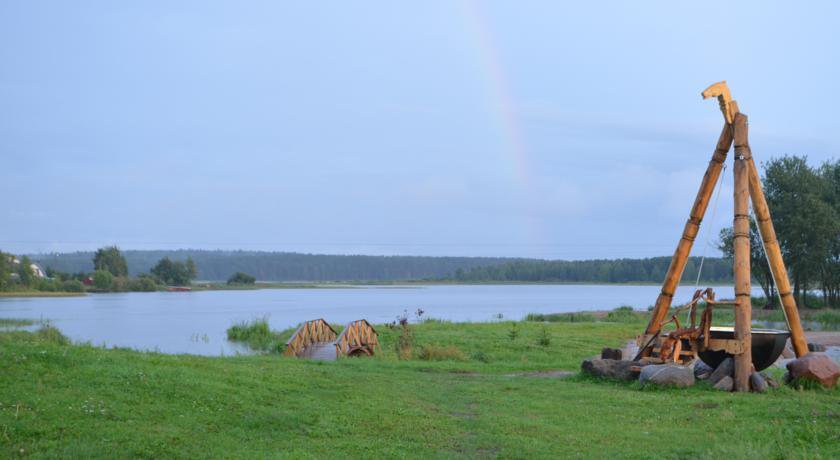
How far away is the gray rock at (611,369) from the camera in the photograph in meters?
15.1

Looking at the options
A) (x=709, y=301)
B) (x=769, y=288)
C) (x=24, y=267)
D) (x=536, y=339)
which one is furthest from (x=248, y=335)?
(x=24, y=267)

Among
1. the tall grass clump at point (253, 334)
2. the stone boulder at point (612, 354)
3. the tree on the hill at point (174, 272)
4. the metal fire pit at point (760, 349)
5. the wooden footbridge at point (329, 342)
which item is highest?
the tree on the hill at point (174, 272)

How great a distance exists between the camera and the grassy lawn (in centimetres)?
860

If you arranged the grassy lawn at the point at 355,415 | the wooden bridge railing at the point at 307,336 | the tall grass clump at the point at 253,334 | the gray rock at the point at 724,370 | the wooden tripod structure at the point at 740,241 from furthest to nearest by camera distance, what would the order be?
the tall grass clump at the point at 253,334, the wooden bridge railing at the point at 307,336, the wooden tripod structure at the point at 740,241, the gray rock at the point at 724,370, the grassy lawn at the point at 355,415

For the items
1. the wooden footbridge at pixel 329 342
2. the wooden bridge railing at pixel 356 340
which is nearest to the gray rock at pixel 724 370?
the wooden footbridge at pixel 329 342

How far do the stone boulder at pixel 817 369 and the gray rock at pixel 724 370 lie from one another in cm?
111

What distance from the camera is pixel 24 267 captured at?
81.7 meters

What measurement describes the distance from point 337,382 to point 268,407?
124 inches

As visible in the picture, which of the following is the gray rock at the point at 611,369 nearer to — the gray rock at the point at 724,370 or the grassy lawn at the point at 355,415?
the grassy lawn at the point at 355,415

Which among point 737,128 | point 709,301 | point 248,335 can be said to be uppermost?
point 737,128

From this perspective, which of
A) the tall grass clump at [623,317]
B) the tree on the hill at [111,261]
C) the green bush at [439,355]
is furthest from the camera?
the tree on the hill at [111,261]

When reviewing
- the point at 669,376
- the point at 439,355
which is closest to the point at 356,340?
the point at 439,355

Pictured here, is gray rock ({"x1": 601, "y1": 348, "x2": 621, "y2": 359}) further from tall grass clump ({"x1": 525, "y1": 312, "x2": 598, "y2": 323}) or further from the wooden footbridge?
tall grass clump ({"x1": 525, "y1": 312, "x2": 598, "y2": 323})

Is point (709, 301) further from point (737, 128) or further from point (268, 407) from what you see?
point (268, 407)
